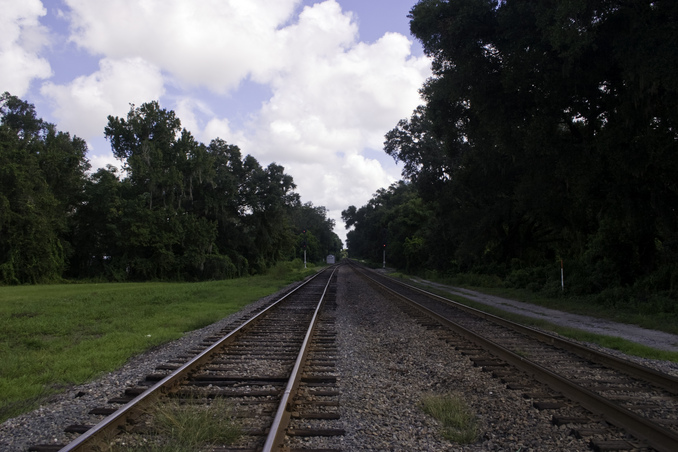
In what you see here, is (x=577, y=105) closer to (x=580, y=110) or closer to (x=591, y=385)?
(x=580, y=110)

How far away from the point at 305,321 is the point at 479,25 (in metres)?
11.0

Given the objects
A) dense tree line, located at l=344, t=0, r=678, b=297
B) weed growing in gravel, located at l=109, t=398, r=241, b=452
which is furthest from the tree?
weed growing in gravel, located at l=109, t=398, r=241, b=452

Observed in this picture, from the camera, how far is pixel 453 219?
A: 102 feet

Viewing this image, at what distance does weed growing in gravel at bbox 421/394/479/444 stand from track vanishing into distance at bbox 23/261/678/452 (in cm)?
83

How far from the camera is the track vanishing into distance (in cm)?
400

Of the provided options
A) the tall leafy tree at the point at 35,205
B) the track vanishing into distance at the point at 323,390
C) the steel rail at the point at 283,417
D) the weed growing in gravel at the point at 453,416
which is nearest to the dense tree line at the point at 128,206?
the tall leafy tree at the point at 35,205

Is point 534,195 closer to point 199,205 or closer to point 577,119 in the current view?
point 577,119

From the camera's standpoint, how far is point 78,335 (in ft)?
34.2

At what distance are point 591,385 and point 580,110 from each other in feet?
39.6

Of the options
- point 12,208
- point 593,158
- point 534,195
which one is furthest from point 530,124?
point 12,208

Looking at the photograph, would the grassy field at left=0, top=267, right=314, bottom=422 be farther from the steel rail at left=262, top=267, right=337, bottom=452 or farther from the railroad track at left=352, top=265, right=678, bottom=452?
the railroad track at left=352, top=265, right=678, bottom=452

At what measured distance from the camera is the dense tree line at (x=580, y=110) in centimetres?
1184

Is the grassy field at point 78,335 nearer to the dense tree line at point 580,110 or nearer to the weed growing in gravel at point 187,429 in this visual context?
the weed growing in gravel at point 187,429

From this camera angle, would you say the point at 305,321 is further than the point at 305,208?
No
